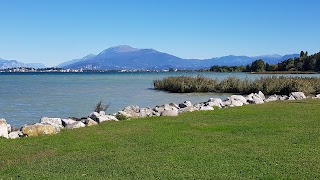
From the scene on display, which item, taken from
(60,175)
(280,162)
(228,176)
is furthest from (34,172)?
(280,162)

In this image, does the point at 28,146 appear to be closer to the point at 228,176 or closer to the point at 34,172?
the point at 34,172

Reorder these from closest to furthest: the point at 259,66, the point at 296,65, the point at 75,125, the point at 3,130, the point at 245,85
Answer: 1. the point at 3,130
2. the point at 75,125
3. the point at 245,85
4. the point at 296,65
5. the point at 259,66

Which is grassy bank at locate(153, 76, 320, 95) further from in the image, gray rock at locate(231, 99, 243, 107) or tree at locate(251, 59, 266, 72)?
tree at locate(251, 59, 266, 72)

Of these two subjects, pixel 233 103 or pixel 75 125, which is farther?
pixel 233 103

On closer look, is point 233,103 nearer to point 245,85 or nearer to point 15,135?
point 15,135

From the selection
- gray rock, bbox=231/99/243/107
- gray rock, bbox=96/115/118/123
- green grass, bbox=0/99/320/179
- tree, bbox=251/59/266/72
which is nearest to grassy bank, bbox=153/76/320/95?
gray rock, bbox=231/99/243/107

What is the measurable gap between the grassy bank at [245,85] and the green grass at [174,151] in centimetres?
2247

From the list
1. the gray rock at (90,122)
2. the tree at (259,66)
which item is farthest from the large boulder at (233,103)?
the tree at (259,66)

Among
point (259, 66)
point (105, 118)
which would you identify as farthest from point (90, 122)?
point (259, 66)

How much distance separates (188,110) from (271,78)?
23.2 meters

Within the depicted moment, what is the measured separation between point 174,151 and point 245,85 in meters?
32.6

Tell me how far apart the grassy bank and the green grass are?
22.5m

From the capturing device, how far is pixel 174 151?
1017 centimetres

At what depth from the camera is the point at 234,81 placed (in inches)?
1724
